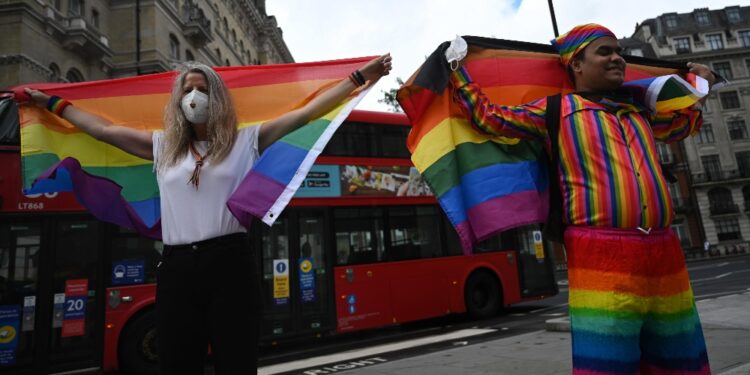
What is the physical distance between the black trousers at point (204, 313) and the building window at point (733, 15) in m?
66.2

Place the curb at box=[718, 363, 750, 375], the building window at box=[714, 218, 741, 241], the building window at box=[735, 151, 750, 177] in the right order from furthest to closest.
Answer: the building window at box=[735, 151, 750, 177] → the building window at box=[714, 218, 741, 241] → the curb at box=[718, 363, 750, 375]

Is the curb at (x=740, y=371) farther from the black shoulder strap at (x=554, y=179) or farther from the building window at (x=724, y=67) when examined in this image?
the building window at (x=724, y=67)

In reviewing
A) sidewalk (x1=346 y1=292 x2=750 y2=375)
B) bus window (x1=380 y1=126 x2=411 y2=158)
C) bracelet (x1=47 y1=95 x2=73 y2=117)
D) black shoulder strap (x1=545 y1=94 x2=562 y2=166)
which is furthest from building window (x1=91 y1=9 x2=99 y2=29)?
black shoulder strap (x1=545 y1=94 x2=562 y2=166)

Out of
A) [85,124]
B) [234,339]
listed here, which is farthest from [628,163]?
[85,124]

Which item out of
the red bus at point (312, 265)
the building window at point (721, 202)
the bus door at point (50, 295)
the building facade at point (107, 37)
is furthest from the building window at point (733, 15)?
the bus door at point (50, 295)

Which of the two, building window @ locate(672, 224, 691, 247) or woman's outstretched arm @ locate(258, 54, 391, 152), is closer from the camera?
woman's outstretched arm @ locate(258, 54, 391, 152)

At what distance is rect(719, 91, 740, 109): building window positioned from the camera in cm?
4831

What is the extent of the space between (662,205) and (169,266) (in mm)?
2108

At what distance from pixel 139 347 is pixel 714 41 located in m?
61.3

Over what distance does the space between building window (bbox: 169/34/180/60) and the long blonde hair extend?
29.8 meters

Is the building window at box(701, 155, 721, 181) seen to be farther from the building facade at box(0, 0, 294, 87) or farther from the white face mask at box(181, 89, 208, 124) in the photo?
the white face mask at box(181, 89, 208, 124)

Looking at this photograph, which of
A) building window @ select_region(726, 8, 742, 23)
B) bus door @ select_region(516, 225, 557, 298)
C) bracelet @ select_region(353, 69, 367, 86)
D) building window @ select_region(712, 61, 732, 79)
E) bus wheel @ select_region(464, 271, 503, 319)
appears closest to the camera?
bracelet @ select_region(353, 69, 367, 86)

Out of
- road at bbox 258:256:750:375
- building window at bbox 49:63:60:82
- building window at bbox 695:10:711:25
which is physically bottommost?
road at bbox 258:256:750:375

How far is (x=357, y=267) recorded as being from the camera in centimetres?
923
